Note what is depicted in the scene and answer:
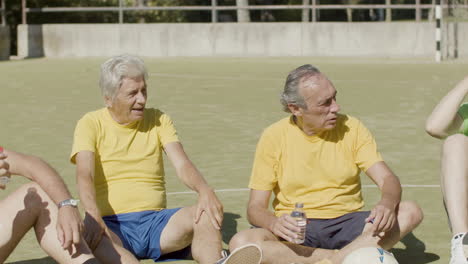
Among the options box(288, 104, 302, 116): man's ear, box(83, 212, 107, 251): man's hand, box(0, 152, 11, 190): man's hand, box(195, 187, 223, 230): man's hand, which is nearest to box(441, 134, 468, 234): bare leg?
box(288, 104, 302, 116): man's ear

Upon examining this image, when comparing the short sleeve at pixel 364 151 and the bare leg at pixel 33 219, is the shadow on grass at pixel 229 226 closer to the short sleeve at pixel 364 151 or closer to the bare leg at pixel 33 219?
the short sleeve at pixel 364 151

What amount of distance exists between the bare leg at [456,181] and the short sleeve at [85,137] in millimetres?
1993

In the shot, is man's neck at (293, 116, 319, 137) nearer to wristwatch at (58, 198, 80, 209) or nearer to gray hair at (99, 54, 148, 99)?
gray hair at (99, 54, 148, 99)

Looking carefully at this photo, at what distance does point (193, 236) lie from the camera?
6.05 m

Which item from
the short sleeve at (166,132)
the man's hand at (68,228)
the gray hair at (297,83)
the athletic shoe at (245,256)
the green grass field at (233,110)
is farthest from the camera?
the green grass field at (233,110)

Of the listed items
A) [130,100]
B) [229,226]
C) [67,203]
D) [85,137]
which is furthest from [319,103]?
[229,226]

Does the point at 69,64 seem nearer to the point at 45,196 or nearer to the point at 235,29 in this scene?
the point at 235,29

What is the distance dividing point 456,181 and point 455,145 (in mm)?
201

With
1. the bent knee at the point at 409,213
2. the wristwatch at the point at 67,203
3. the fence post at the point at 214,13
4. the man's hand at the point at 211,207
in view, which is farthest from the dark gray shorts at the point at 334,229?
the fence post at the point at 214,13

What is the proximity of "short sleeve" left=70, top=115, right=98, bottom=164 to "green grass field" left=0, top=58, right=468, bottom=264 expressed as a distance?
80 cm

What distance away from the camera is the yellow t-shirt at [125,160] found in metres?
6.23

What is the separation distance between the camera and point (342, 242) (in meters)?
6.04

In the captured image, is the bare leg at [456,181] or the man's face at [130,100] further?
the man's face at [130,100]

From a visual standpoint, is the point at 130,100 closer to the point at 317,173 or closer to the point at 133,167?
the point at 133,167
